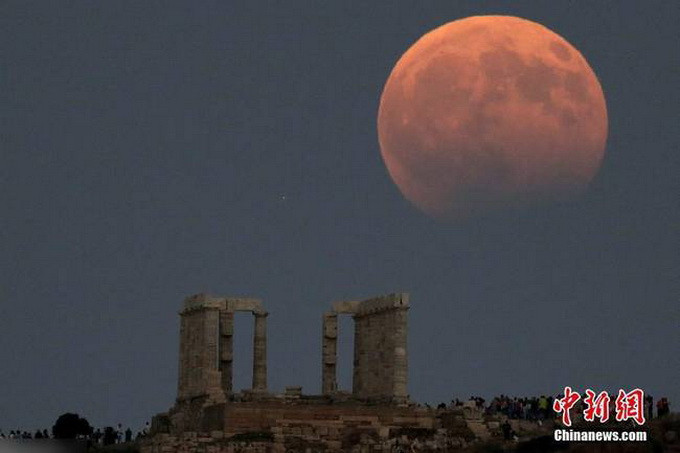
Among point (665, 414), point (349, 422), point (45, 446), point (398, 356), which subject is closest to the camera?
point (45, 446)

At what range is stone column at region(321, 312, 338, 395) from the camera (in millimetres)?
100856

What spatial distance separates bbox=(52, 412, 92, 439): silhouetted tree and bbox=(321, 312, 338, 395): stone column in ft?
45.5

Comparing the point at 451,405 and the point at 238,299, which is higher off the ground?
the point at 238,299

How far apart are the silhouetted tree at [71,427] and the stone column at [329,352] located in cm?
1386

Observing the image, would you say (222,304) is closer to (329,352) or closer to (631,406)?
(329,352)

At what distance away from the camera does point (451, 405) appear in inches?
3649

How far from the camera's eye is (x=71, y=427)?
103 m

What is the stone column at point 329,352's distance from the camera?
331ft

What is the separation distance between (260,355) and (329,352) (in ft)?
12.4

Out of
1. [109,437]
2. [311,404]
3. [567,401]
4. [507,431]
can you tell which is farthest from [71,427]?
[567,401]

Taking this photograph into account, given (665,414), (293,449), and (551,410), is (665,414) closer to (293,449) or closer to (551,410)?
(551,410)

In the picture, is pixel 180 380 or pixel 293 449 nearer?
pixel 293 449

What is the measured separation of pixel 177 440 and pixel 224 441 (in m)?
2.19

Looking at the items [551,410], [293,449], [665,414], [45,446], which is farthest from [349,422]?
[45,446]
